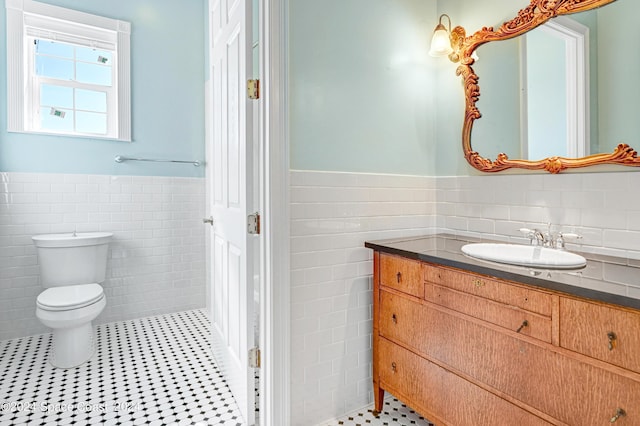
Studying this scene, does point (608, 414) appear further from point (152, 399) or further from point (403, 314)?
point (152, 399)

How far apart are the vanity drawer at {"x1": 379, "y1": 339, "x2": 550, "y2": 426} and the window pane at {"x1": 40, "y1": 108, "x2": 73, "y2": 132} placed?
2860 mm

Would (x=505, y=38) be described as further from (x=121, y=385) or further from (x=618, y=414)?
(x=121, y=385)

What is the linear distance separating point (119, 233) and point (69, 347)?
99 centimetres

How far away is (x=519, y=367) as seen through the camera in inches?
44.0

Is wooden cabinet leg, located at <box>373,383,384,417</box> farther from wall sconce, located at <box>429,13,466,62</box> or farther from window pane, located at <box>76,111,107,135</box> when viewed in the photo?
window pane, located at <box>76,111,107,135</box>

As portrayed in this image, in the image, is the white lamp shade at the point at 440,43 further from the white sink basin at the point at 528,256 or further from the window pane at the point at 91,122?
the window pane at the point at 91,122

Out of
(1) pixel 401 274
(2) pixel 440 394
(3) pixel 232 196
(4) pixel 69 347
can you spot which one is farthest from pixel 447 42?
(4) pixel 69 347

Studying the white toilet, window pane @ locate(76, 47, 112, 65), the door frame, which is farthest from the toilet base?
window pane @ locate(76, 47, 112, 65)

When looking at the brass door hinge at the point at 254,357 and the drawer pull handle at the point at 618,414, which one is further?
the brass door hinge at the point at 254,357

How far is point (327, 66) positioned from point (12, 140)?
2.38 meters

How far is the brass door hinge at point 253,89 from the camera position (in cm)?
152

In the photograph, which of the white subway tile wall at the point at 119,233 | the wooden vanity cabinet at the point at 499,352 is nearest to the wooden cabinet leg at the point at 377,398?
the wooden vanity cabinet at the point at 499,352

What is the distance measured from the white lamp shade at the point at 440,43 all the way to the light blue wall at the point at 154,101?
2110 mm

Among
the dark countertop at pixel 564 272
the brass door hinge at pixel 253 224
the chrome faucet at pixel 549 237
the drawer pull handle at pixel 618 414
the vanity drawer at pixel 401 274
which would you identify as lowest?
the drawer pull handle at pixel 618 414
